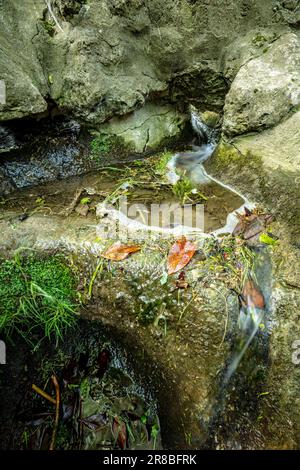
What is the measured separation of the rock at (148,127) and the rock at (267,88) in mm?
1084

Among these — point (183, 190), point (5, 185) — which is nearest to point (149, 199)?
point (183, 190)

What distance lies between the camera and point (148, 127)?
463 cm

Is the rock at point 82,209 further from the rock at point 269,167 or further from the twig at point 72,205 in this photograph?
the rock at point 269,167

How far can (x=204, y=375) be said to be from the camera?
8.22ft

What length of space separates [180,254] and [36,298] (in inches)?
56.8

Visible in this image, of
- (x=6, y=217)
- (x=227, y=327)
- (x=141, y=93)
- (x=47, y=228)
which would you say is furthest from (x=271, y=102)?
(x=6, y=217)

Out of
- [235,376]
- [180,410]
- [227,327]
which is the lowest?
[180,410]

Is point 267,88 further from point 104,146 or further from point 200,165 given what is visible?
point 104,146

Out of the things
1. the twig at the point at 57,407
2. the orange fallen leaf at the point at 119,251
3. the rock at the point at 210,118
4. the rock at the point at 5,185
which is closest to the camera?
the twig at the point at 57,407

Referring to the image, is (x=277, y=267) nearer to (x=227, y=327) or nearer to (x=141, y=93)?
(x=227, y=327)

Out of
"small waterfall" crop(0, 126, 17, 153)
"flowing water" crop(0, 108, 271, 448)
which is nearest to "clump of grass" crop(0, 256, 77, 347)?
"flowing water" crop(0, 108, 271, 448)

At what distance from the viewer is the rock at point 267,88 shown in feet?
12.3

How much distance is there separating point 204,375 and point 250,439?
554mm

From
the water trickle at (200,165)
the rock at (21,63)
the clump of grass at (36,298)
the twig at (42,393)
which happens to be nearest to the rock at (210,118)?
the water trickle at (200,165)
